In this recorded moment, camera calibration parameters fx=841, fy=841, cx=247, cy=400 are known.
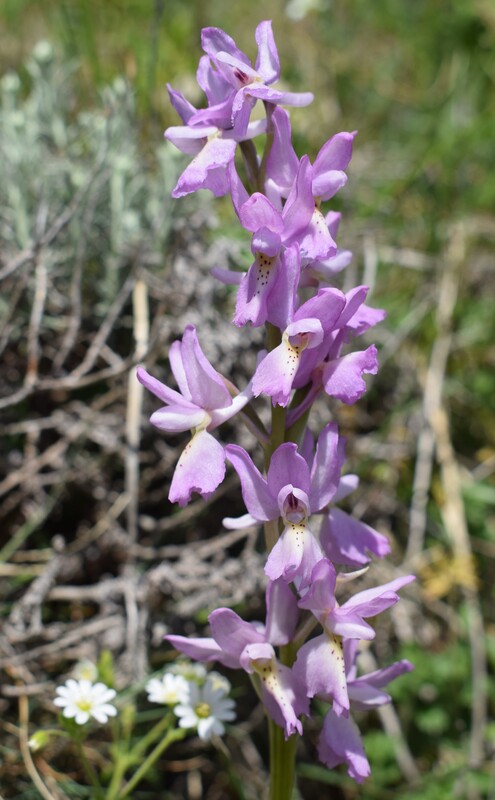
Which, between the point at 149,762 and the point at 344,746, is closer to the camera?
the point at 344,746

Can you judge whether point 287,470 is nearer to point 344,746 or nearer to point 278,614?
point 278,614

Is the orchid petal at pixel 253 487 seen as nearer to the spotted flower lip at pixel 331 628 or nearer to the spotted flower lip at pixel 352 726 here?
the spotted flower lip at pixel 331 628

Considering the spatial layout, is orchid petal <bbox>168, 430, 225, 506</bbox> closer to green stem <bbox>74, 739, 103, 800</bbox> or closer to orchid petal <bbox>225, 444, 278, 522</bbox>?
orchid petal <bbox>225, 444, 278, 522</bbox>

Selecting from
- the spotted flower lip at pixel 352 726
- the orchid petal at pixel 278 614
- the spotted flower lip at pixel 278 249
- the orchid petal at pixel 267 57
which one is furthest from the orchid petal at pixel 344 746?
the orchid petal at pixel 267 57

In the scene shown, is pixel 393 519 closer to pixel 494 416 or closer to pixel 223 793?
pixel 494 416

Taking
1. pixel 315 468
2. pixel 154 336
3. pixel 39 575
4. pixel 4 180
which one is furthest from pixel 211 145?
pixel 4 180

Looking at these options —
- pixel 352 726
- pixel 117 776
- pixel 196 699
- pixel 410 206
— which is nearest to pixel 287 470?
pixel 352 726
